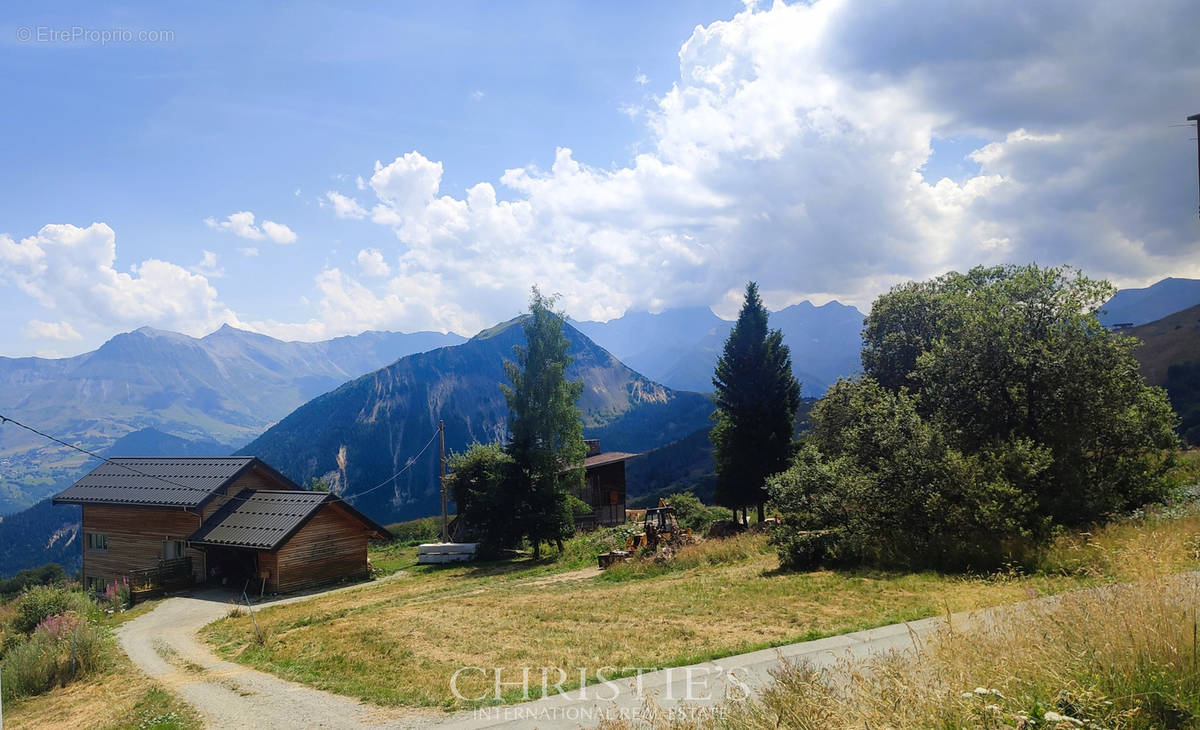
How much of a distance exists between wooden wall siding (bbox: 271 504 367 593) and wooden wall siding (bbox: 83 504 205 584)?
19.6 ft

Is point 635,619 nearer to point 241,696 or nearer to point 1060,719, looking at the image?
point 241,696

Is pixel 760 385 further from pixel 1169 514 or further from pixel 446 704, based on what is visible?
pixel 446 704

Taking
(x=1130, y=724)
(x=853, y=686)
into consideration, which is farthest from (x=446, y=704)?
(x=1130, y=724)

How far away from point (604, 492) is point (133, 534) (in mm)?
29739

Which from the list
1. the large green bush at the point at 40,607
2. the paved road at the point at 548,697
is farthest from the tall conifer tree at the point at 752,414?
the large green bush at the point at 40,607

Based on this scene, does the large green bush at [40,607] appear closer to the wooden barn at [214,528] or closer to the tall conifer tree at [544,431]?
the wooden barn at [214,528]

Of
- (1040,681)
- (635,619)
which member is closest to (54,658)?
(635,619)

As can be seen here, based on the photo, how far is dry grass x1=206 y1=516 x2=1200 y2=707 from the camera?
10.2m

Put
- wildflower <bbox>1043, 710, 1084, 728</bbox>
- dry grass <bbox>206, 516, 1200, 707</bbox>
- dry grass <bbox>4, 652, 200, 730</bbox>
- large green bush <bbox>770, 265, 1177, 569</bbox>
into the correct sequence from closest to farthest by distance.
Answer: wildflower <bbox>1043, 710, 1084, 728</bbox>, dry grass <bbox>206, 516, 1200, 707</bbox>, dry grass <bbox>4, 652, 200, 730</bbox>, large green bush <bbox>770, 265, 1177, 569</bbox>

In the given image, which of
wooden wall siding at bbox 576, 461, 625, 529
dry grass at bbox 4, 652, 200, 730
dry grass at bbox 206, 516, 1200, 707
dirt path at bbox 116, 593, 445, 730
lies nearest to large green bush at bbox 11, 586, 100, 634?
dirt path at bbox 116, 593, 445, 730

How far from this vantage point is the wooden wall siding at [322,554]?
27875mm

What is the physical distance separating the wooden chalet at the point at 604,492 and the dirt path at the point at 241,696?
29975 millimetres

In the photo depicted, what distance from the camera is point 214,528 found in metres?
30.0

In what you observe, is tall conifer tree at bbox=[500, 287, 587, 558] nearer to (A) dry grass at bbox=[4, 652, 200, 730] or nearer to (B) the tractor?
(B) the tractor
